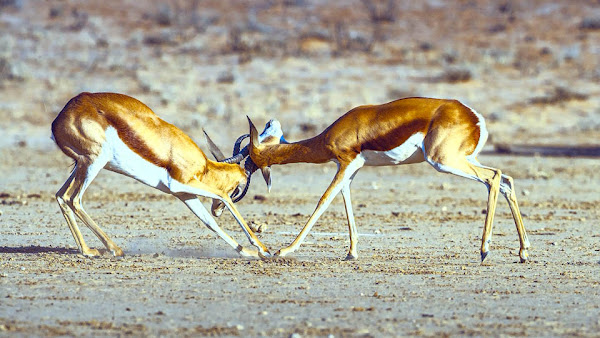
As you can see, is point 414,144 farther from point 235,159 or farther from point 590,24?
point 590,24

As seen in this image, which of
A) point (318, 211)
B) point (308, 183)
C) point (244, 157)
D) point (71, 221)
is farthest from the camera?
point (308, 183)

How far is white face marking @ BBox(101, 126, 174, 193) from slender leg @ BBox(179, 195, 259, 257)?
0.35 m

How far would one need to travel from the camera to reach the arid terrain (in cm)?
741

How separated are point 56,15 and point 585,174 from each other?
1015 inches

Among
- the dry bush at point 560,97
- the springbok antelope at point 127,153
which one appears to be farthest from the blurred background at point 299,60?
the springbok antelope at point 127,153

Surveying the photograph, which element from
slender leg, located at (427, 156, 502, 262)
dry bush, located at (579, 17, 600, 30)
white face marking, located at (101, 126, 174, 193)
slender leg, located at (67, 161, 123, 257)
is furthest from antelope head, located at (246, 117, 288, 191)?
dry bush, located at (579, 17, 600, 30)

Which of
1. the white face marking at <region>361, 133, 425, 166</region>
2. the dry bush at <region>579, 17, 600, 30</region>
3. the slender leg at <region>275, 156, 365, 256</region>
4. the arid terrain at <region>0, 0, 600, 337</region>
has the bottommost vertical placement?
the dry bush at <region>579, 17, 600, 30</region>

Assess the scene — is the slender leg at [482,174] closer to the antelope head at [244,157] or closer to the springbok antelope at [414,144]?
the springbok antelope at [414,144]

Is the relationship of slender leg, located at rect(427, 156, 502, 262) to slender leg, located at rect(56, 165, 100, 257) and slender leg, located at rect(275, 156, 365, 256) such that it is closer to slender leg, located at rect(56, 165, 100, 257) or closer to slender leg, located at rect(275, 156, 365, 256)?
slender leg, located at rect(275, 156, 365, 256)

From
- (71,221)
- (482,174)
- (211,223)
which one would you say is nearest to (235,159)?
(211,223)

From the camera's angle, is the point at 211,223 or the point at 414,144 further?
the point at 211,223

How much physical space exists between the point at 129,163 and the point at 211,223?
0.99m

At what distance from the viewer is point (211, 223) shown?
9844 mm

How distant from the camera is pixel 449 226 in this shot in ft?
41.9
